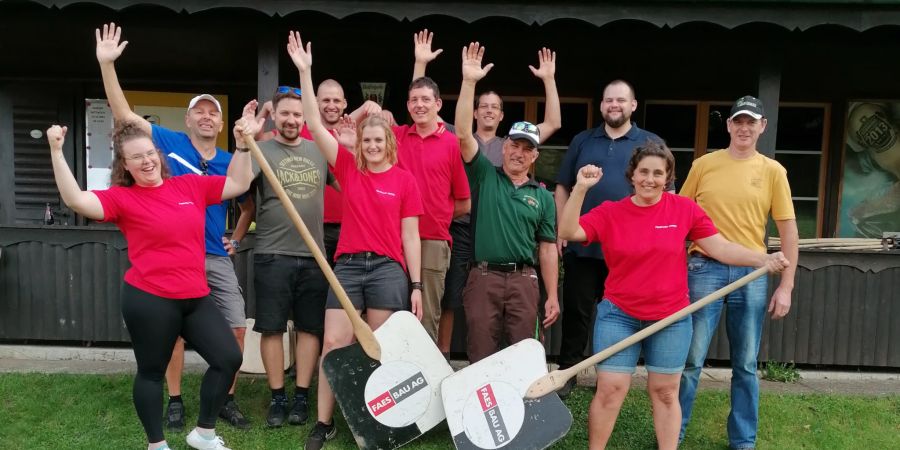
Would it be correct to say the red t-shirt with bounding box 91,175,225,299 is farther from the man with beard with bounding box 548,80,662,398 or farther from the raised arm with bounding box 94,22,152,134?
the man with beard with bounding box 548,80,662,398

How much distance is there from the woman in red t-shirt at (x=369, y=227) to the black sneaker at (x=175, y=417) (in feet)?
2.67

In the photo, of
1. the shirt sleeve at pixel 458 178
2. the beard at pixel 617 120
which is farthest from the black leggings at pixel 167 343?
the beard at pixel 617 120

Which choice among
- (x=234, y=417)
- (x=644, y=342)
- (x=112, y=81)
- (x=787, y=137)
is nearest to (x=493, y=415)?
(x=644, y=342)

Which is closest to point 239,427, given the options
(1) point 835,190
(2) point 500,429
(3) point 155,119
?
(2) point 500,429

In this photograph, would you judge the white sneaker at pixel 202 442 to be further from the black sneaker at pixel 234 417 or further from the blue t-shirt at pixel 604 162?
the blue t-shirt at pixel 604 162

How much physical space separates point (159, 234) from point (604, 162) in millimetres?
2417

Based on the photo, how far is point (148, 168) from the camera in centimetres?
270

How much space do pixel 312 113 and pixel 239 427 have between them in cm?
182

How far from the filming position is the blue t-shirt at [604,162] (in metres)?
3.56

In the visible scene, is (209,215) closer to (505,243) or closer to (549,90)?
(505,243)

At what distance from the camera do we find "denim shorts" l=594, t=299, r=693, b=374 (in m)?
2.81

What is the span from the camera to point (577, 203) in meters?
2.77

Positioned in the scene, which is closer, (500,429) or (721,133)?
(500,429)

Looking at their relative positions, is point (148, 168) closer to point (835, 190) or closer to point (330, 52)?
point (330, 52)
